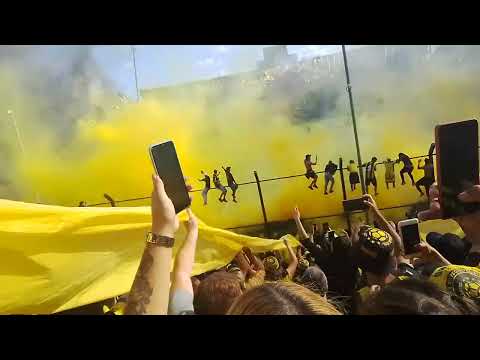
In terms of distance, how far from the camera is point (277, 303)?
1.80 metres

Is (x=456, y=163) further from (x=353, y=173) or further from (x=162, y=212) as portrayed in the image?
(x=162, y=212)

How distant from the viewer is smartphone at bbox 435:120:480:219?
112 inches

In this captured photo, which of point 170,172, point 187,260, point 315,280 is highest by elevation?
point 170,172

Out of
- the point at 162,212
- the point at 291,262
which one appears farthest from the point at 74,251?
the point at 291,262

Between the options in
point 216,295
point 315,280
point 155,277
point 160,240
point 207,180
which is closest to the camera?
point 155,277

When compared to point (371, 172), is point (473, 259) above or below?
below

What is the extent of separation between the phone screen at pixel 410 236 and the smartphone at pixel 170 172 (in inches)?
44.9

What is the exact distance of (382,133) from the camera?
2953 millimetres

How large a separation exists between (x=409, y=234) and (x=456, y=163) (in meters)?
0.43

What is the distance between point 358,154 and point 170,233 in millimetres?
1074

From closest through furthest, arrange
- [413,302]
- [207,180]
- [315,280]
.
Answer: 1. [413,302]
2. [315,280]
3. [207,180]

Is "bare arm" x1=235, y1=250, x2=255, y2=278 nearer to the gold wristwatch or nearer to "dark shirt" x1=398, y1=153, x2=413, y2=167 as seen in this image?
the gold wristwatch

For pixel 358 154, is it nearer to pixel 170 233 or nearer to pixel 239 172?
pixel 239 172
